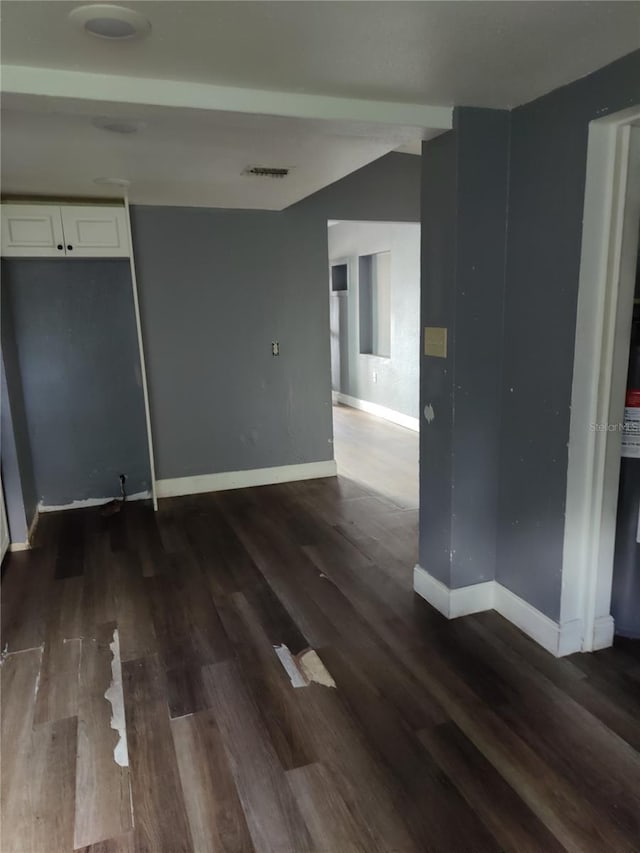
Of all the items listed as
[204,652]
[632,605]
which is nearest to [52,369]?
[204,652]

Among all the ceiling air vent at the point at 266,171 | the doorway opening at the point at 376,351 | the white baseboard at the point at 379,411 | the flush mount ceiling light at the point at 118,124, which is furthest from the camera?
the white baseboard at the point at 379,411

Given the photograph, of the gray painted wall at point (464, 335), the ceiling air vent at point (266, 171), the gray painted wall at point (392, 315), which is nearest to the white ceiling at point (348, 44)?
the gray painted wall at point (464, 335)

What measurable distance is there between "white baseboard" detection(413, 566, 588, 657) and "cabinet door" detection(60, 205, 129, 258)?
2.78 metres

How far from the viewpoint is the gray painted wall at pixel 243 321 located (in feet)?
13.5

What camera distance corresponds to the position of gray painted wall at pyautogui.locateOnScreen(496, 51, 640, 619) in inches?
79.0

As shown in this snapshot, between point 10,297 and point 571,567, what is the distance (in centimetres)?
370

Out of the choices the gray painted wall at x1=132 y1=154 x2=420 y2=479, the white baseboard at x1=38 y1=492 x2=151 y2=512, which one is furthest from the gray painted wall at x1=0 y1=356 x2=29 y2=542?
the gray painted wall at x1=132 y1=154 x2=420 y2=479

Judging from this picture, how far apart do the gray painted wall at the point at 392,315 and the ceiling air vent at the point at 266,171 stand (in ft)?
8.55

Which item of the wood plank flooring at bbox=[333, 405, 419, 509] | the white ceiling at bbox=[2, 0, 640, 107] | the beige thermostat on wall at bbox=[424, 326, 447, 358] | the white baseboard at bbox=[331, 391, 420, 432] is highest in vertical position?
the white ceiling at bbox=[2, 0, 640, 107]

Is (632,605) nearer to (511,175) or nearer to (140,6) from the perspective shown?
(511,175)

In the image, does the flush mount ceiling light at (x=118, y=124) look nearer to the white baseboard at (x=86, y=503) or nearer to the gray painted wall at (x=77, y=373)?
the gray painted wall at (x=77, y=373)

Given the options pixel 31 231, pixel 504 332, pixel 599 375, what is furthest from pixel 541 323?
pixel 31 231

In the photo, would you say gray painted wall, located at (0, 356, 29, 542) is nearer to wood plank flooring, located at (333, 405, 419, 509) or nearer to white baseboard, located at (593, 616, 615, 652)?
wood plank flooring, located at (333, 405, 419, 509)

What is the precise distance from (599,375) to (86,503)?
355 centimetres
